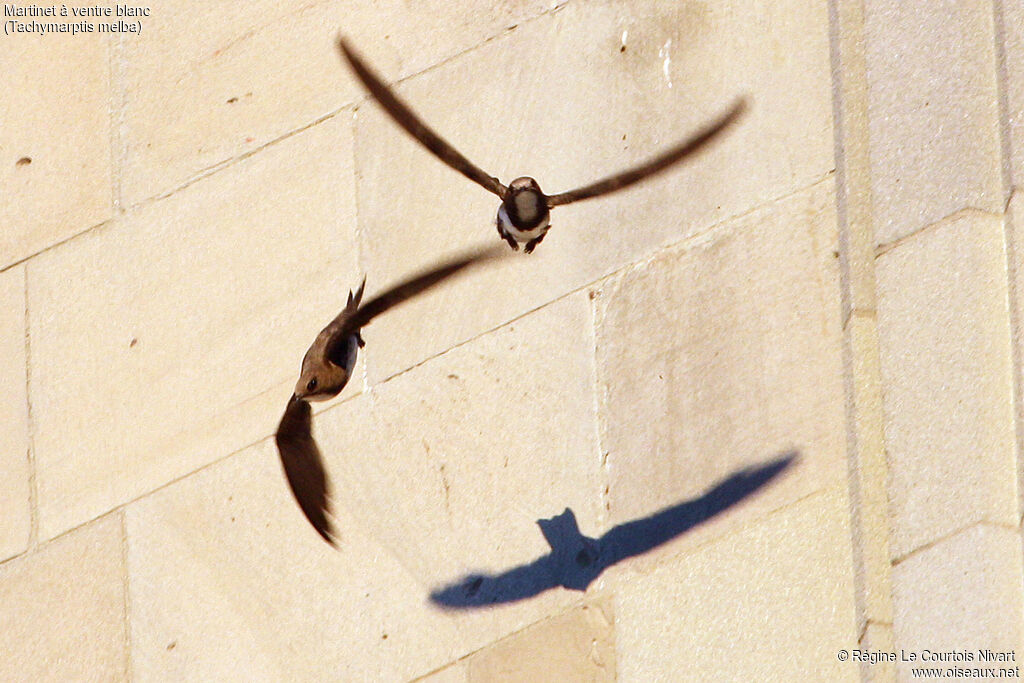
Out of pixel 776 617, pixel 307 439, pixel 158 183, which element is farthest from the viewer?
pixel 158 183

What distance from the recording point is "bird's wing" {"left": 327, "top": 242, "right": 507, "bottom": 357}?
358cm

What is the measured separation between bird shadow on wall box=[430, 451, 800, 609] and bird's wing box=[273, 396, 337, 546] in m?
0.32

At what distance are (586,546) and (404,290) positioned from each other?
2.14ft

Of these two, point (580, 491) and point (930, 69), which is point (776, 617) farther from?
point (930, 69)

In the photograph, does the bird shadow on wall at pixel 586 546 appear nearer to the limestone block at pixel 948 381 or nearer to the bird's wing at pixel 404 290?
the limestone block at pixel 948 381

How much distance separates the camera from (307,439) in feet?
12.0

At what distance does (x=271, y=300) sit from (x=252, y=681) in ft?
2.64

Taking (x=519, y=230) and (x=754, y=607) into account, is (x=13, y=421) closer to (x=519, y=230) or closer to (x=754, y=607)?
(x=519, y=230)

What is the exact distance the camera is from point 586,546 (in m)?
Result: 3.36

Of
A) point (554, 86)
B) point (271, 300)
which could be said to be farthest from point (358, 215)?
point (554, 86)

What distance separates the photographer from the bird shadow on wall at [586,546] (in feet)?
10.7

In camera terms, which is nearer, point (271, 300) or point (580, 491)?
point (580, 491)

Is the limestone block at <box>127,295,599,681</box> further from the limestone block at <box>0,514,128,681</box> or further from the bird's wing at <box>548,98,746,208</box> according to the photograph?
the bird's wing at <box>548,98,746,208</box>

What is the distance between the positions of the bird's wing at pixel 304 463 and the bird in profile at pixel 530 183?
0.57m
